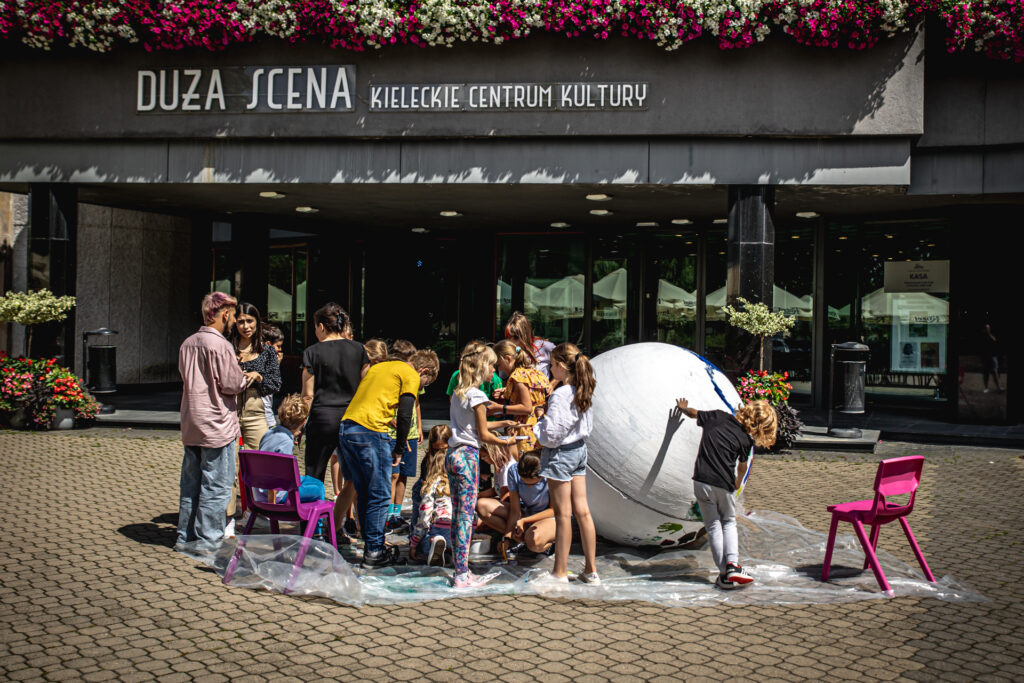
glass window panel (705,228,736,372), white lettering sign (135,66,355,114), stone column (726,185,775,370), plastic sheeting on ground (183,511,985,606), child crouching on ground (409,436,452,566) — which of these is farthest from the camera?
glass window panel (705,228,736,372)

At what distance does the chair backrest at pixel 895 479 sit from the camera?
606cm

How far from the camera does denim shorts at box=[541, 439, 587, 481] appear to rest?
20.0 ft

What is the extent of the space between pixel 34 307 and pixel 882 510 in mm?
12290

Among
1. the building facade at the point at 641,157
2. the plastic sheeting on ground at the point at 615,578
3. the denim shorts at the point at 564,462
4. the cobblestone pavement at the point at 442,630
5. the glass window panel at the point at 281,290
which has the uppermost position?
the building facade at the point at 641,157

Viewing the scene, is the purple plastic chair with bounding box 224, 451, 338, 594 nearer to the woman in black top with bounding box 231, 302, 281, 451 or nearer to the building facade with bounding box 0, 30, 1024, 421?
the woman in black top with bounding box 231, 302, 281, 451

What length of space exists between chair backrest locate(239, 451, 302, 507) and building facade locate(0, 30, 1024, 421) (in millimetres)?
7995

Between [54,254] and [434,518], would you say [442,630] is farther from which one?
[54,254]

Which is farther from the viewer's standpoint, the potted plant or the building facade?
the potted plant

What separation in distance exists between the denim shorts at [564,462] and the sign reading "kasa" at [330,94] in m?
7.94

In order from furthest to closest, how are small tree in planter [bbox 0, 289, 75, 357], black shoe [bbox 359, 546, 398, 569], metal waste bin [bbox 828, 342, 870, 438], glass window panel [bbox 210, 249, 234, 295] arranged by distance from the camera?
glass window panel [bbox 210, 249, 234, 295] < small tree in planter [bbox 0, 289, 75, 357] < metal waste bin [bbox 828, 342, 870, 438] < black shoe [bbox 359, 546, 398, 569]

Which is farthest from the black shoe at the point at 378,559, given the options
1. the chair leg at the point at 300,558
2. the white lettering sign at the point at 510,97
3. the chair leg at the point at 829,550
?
the white lettering sign at the point at 510,97

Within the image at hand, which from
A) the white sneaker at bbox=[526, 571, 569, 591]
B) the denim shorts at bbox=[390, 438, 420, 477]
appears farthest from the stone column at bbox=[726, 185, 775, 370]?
the white sneaker at bbox=[526, 571, 569, 591]

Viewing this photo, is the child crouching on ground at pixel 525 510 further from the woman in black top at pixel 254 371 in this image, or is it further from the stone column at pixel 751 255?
the stone column at pixel 751 255

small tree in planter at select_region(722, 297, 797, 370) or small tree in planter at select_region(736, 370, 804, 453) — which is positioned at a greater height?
small tree in planter at select_region(722, 297, 797, 370)
